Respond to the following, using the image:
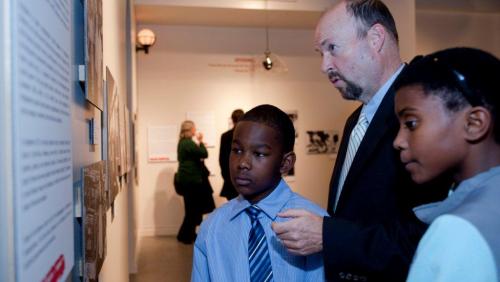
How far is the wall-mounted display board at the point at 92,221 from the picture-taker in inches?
53.4

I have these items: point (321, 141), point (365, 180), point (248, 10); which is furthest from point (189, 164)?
point (365, 180)

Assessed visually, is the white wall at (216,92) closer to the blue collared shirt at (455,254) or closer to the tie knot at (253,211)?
the tie knot at (253,211)

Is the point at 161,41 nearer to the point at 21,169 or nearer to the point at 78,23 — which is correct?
the point at 78,23

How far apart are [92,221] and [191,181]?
5.40 metres

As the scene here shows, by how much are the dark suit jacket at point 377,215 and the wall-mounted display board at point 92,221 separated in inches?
29.5

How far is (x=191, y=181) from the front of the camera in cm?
682

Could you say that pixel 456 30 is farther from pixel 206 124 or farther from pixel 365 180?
pixel 365 180

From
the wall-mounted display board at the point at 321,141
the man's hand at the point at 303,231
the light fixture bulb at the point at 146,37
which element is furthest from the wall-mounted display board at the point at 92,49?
the wall-mounted display board at the point at 321,141

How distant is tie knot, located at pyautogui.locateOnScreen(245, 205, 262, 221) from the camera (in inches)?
62.9

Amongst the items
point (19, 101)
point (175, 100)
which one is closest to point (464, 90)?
point (19, 101)

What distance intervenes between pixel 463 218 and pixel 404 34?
5.18m

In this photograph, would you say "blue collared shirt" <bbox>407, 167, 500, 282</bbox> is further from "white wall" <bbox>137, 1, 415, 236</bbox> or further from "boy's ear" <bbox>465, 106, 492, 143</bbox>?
"white wall" <bbox>137, 1, 415, 236</bbox>

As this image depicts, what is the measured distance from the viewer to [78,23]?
1.39m

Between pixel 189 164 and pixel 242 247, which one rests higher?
pixel 189 164
